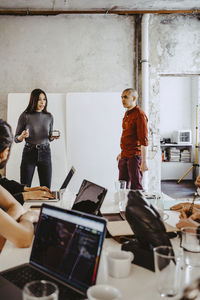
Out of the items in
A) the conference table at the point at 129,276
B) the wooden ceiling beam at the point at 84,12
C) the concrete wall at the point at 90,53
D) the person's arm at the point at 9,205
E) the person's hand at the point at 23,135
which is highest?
the wooden ceiling beam at the point at 84,12

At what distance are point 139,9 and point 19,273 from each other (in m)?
4.34

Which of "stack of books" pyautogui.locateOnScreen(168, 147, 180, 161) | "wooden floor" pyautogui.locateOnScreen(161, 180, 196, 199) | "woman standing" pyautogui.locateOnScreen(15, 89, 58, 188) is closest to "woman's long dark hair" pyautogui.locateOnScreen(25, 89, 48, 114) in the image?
"woman standing" pyautogui.locateOnScreen(15, 89, 58, 188)

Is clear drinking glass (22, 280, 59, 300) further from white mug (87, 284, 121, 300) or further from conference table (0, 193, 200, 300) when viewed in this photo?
conference table (0, 193, 200, 300)

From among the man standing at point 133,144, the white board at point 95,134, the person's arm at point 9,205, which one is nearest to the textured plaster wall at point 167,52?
the white board at point 95,134

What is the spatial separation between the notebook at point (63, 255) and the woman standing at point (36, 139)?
123 inches

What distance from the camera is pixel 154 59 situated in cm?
461

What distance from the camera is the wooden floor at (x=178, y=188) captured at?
567 centimetres

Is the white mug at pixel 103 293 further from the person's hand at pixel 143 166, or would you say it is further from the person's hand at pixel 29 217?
the person's hand at pixel 143 166

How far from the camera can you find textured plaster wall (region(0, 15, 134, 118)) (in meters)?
4.51

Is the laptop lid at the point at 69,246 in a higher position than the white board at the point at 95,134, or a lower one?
lower

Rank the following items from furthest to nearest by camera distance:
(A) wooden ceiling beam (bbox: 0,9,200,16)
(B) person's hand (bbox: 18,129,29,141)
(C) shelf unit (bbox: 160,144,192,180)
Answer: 1. (C) shelf unit (bbox: 160,144,192,180)
2. (A) wooden ceiling beam (bbox: 0,9,200,16)
3. (B) person's hand (bbox: 18,129,29,141)

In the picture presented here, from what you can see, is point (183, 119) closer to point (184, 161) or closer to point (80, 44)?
point (184, 161)

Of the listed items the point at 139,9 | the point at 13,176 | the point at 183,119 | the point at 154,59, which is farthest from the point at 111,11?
the point at 183,119

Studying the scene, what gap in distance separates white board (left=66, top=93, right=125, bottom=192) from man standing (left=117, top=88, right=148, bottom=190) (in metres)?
0.51
